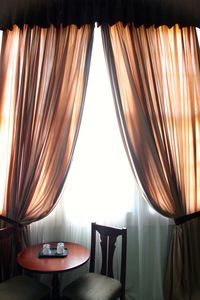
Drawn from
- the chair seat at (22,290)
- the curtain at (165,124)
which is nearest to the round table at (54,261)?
the chair seat at (22,290)

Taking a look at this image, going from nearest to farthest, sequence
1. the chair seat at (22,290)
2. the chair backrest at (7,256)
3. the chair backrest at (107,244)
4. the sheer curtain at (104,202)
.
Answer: the chair seat at (22,290) → the chair backrest at (107,244) → the chair backrest at (7,256) → the sheer curtain at (104,202)

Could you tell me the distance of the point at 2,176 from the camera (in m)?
2.21

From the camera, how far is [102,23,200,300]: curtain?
2156 millimetres

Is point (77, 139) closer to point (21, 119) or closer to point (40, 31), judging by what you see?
point (21, 119)

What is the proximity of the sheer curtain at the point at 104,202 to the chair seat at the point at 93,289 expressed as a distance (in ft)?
1.44

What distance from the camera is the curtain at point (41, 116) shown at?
2.14m

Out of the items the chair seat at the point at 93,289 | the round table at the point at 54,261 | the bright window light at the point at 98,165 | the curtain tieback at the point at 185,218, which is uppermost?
the bright window light at the point at 98,165

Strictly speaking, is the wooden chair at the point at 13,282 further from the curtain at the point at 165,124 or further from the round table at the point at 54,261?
the curtain at the point at 165,124

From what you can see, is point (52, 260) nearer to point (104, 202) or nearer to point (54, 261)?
point (54, 261)

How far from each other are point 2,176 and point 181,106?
1.81 meters

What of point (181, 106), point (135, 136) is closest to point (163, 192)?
point (135, 136)

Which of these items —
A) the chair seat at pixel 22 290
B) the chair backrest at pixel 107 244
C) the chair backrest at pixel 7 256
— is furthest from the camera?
the chair backrest at pixel 7 256

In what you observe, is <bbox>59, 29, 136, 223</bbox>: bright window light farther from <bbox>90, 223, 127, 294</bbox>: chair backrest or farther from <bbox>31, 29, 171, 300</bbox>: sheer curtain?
<bbox>90, 223, 127, 294</bbox>: chair backrest

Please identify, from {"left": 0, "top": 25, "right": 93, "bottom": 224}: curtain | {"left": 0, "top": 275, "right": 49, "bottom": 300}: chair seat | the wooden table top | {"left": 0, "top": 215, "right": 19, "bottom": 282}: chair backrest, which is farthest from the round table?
{"left": 0, "top": 25, "right": 93, "bottom": 224}: curtain
